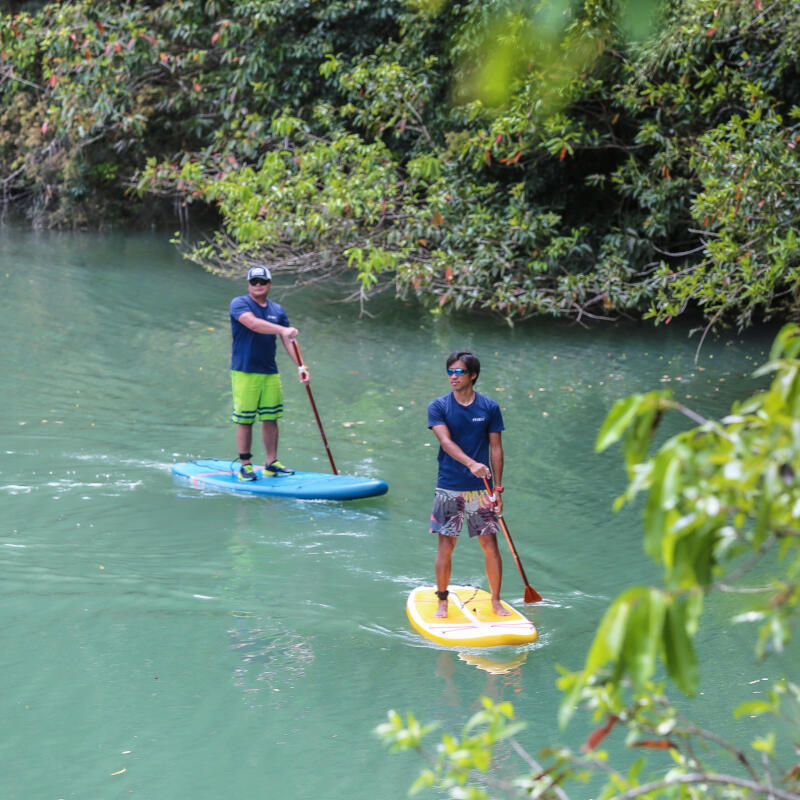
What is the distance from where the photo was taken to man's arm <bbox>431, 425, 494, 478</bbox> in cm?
579

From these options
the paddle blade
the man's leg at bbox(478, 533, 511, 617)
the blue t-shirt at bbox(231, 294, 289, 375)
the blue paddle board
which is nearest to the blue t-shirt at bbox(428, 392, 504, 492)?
the man's leg at bbox(478, 533, 511, 617)

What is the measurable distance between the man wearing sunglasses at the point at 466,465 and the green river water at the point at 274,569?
0.49 meters

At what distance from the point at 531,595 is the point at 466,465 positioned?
42.1 inches

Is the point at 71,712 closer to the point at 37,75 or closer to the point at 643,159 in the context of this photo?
the point at 643,159

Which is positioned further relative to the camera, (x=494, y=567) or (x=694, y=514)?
(x=494, y=567)

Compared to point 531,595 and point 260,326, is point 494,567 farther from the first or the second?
point 260,326

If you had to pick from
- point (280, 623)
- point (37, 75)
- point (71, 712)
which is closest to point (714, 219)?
point (280, 623)

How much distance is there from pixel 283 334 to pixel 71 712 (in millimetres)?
3665

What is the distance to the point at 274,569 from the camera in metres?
6.85

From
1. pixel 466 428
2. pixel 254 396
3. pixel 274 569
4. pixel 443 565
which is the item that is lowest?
pixel 274 569

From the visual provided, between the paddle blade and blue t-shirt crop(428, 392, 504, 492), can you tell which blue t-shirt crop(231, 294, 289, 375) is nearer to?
blue t-shirt crop(428, 392, 504, 492)

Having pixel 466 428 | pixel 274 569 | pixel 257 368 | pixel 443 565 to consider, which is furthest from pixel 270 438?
pixel 466 428

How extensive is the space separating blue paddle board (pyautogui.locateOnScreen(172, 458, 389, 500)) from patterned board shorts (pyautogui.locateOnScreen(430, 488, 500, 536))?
7.41 ft

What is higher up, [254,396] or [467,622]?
[254,396]
